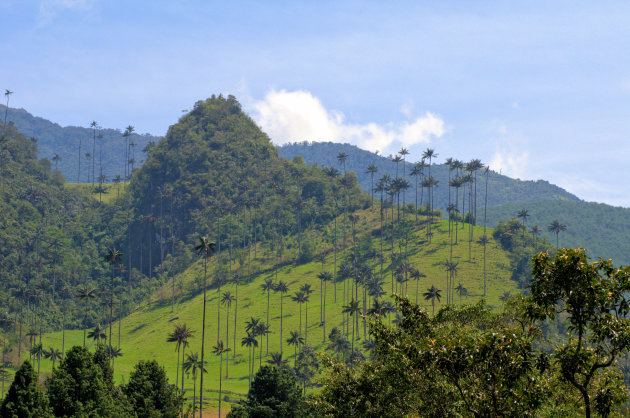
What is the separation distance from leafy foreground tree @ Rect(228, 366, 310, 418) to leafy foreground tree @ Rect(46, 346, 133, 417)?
2042 centimetres

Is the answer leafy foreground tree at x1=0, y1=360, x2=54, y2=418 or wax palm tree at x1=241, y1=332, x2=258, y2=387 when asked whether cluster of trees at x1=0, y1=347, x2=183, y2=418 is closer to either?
leafy foreground tree at x1=0, y1=360, x2=54, y2=418

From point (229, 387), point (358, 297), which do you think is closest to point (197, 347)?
point (229, 387)

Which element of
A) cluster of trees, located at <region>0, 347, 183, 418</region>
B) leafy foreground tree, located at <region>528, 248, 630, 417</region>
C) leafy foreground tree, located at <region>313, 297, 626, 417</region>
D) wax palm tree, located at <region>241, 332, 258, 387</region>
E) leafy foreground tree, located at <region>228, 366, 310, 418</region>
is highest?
leafy foreground tree, located at <region>528, 248, 630, 417</region>

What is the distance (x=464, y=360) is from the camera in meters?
22.4

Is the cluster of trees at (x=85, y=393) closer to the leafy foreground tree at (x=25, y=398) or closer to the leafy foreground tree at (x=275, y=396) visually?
the leafy foreground tree at (x=25, y=398)

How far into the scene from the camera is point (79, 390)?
57500 mm

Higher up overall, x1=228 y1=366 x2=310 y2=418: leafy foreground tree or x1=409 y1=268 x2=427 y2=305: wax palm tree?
x1=409 y1=268 x2=427 y2=305: wax palm tree

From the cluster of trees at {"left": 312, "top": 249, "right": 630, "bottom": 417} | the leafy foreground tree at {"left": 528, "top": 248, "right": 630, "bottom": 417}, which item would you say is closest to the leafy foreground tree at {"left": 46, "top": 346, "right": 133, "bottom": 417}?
the cluster of trees at {"left": 312, "top": 249, "right": 630, "bottom": 417}

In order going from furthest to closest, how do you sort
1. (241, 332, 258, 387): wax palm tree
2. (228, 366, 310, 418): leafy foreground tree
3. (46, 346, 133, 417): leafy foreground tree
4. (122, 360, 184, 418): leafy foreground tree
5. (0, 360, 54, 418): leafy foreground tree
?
(241, 332, 258, 387): wax palm tree
(228, 366, 310, 418): leafy foreground tree
(122, 360, 184, 418): leafy foreground tree
(46, 346, 133, 417): leafy foreground tree
(0, 360, 54, 418): leafy foreground tree

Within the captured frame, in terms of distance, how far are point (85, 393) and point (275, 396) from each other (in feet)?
89.4

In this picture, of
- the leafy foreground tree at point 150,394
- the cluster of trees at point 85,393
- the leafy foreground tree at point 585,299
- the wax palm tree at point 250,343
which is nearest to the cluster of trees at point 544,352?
the leafy foreground tree at point 585,299

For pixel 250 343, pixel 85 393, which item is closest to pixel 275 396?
pixel 85 393

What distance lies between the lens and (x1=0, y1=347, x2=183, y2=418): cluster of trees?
157ft

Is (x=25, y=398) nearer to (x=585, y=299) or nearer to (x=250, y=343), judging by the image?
(x=585, y=299)
